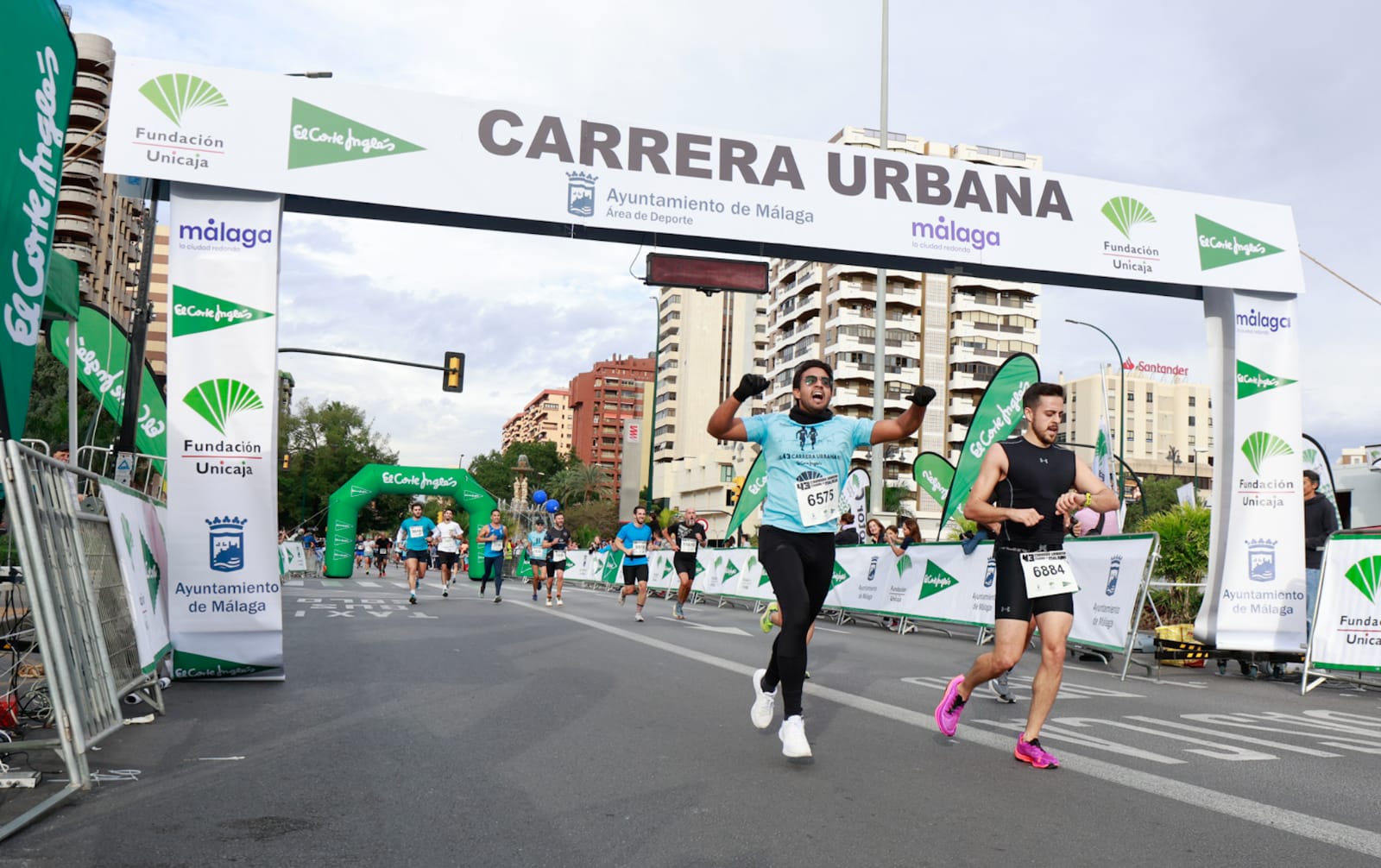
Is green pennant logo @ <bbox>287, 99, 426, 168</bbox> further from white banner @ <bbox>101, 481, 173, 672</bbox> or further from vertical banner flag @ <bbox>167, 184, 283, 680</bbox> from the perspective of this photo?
white banner @ <bbox>101, 481, 173, 672</bbox>

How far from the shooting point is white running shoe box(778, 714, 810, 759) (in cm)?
581

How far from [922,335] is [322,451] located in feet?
155

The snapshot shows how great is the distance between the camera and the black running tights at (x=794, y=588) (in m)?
6.02

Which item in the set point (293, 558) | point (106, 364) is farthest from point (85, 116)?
point (106, 364)

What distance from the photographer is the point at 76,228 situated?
221 feet

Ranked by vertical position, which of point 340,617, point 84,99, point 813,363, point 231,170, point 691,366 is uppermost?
point 84,99

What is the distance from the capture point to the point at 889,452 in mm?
94500

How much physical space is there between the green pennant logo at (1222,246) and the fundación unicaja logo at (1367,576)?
10.8 feet

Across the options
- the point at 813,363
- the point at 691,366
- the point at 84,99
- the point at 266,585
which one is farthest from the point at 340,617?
the point at 691,366

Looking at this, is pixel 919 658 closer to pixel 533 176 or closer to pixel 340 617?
pixel 533 176

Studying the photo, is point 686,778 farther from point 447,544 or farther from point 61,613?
point 447,544

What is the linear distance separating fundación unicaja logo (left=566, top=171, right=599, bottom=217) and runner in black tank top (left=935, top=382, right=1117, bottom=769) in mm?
5227

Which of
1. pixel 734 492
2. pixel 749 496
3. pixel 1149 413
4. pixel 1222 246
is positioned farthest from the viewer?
pixel 1149 413

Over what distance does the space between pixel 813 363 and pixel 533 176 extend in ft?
15.6
